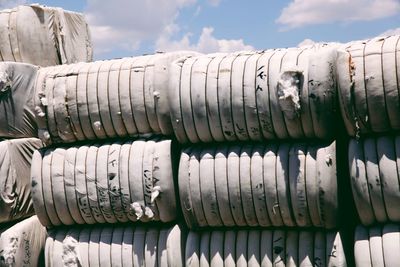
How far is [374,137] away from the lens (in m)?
3.63

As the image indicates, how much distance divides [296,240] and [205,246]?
0.70 m

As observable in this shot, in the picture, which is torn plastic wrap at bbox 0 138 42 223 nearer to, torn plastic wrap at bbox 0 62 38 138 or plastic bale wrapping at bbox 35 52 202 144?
torn plastic wrap at bbox 0 62 38 138

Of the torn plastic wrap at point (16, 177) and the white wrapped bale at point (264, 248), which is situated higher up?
the torn plastic wrap at point (16, 177)

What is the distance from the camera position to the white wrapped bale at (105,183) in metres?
4.22

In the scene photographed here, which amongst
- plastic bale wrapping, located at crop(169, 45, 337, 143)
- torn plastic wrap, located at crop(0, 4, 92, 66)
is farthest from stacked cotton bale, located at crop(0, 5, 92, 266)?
plastic bale wrapping, located at crop(169, 45, 337, 143)

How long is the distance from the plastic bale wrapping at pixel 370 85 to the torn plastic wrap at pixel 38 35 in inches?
113

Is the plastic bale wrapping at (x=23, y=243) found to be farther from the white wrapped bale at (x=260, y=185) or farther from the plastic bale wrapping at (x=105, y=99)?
the white wrapped bale at (x=260, y=185)

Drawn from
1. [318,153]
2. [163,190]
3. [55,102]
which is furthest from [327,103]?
[55,102]

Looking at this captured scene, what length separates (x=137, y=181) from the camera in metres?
4.25

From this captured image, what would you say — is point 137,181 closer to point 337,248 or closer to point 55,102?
point 55,102

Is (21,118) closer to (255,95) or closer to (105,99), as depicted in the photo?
(105,99)

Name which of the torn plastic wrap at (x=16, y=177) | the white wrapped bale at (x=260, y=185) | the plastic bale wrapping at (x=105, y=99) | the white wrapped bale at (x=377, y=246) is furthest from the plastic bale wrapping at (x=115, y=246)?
the white wrapped bale at (x=377, y=246)

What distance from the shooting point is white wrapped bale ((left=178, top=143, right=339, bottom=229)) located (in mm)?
3709

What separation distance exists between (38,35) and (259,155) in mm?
2509
